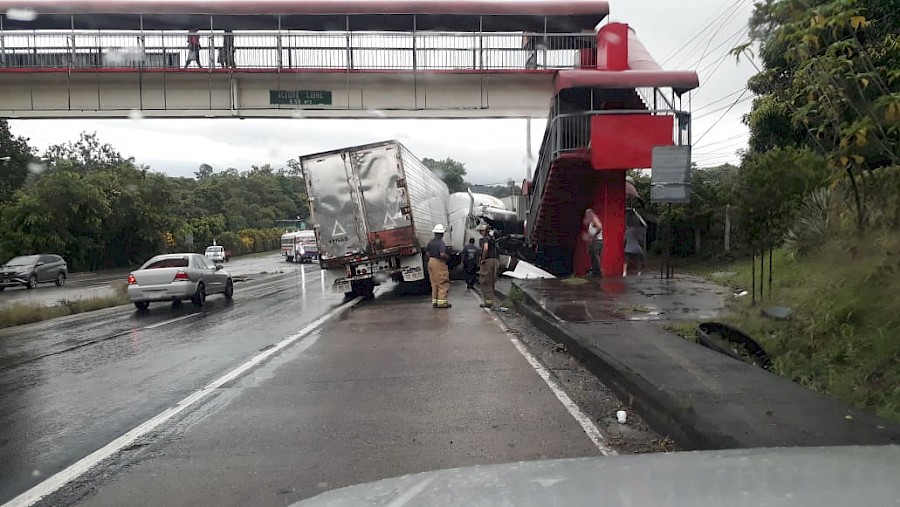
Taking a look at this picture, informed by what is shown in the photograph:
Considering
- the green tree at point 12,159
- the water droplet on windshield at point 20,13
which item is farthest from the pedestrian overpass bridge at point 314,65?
the green tree at point 12,159

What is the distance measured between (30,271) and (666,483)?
113 ft

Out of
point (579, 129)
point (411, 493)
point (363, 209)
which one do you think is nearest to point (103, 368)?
point (411, 493)

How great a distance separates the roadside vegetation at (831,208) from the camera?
650cm

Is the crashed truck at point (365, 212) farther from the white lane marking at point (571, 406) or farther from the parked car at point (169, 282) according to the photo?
the white lane marking at point (571, 406)

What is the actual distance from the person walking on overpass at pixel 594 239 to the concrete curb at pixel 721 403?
1101 cm

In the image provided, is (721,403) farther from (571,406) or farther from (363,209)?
(363,209)

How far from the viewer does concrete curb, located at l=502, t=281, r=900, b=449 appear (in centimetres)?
521

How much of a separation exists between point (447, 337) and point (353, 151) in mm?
7625

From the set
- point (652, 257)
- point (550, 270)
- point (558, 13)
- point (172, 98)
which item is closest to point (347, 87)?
point (172, 98)

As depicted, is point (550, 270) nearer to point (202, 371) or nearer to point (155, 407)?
point (202, 371)

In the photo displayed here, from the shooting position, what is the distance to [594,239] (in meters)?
20.1

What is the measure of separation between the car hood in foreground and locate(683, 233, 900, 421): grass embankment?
9.92 ft

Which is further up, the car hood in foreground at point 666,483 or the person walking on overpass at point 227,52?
the person walking on overpass at point 227,52

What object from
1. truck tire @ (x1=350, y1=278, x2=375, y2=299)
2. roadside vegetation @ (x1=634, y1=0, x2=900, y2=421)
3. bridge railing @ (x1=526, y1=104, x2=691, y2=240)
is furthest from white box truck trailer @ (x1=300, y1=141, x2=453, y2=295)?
roadside vegetation @ (x1=634, y1=0, x2=900, y2=421)
